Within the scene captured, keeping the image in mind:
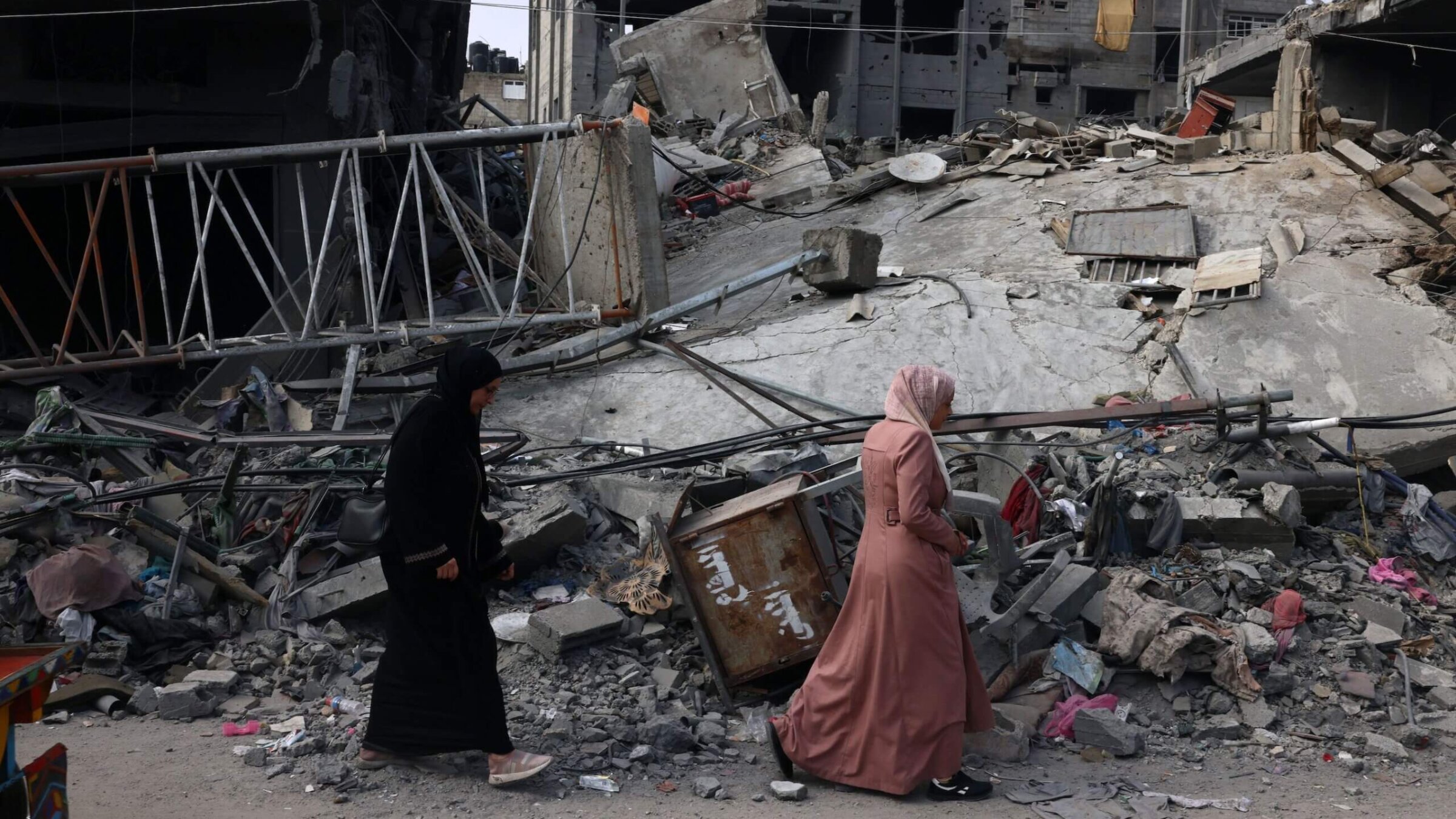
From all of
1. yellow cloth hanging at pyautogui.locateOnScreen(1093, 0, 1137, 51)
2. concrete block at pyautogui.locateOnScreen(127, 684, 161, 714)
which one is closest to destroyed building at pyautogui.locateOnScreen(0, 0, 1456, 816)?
concrete block at pyautogui.locateOnScreen(127, 684, 161, 714)

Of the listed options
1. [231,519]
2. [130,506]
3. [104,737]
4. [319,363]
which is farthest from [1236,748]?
[319,363]

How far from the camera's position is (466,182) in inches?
616

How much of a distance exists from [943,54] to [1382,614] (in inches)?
1228

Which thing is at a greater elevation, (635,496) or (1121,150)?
(1121,150)

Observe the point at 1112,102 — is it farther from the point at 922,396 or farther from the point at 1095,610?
the point at 922,396

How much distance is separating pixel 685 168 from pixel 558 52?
590 inches

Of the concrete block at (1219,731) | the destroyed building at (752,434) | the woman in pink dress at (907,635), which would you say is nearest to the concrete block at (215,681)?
the destroyed building at (752,434)

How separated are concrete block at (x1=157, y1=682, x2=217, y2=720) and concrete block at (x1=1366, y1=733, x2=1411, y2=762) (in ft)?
16.6

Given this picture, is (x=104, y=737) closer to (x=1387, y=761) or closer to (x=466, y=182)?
(x=1387, y=761)

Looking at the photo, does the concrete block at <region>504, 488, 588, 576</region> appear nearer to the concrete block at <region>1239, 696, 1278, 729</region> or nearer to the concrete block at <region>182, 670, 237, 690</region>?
the concrete block at <region>182, 670, 237, 690</region>

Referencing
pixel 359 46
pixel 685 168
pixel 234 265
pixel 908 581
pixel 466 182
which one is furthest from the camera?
pixel 685 168

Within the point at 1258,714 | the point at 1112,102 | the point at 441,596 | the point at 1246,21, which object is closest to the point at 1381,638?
the point at 1258,714

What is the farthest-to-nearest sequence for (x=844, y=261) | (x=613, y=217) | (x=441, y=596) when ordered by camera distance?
1. (x=844, y=261)
2. (x=613, y=217)
3. (x=441, y=596)

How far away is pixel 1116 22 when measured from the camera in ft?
112
